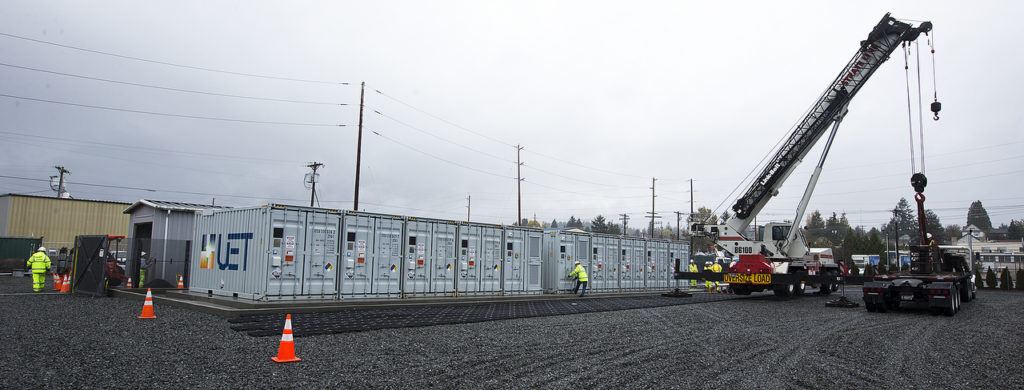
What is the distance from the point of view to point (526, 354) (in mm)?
8539

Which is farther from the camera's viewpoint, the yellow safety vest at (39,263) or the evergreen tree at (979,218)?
the evergreen tree at (979,218)

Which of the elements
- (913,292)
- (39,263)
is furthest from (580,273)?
(39,263)

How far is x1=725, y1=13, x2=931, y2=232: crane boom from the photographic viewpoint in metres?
18.2

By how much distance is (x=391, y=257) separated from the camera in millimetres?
16625

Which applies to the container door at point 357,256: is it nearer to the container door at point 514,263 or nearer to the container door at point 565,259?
the container door at point 514,263

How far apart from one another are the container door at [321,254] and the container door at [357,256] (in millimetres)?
278

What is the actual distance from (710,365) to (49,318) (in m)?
12.2

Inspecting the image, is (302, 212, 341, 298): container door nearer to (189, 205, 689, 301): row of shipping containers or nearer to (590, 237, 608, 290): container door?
(189, 205, 689, 301): row of shipping containers

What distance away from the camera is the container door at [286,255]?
14406mm

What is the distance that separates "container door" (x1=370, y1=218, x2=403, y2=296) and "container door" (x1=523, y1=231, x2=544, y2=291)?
16.7 feet

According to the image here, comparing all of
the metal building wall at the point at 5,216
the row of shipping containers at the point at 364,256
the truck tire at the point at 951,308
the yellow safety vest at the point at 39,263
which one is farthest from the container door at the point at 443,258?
the metal building wall at the point at 5,216

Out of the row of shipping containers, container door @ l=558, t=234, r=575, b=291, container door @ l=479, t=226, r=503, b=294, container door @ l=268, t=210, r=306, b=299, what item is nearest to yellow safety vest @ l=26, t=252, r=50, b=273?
the row of shipping containers

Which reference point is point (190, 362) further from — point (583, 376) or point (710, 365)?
point (710, 365)

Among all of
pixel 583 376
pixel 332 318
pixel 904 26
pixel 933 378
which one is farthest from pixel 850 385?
pixel 904 26
